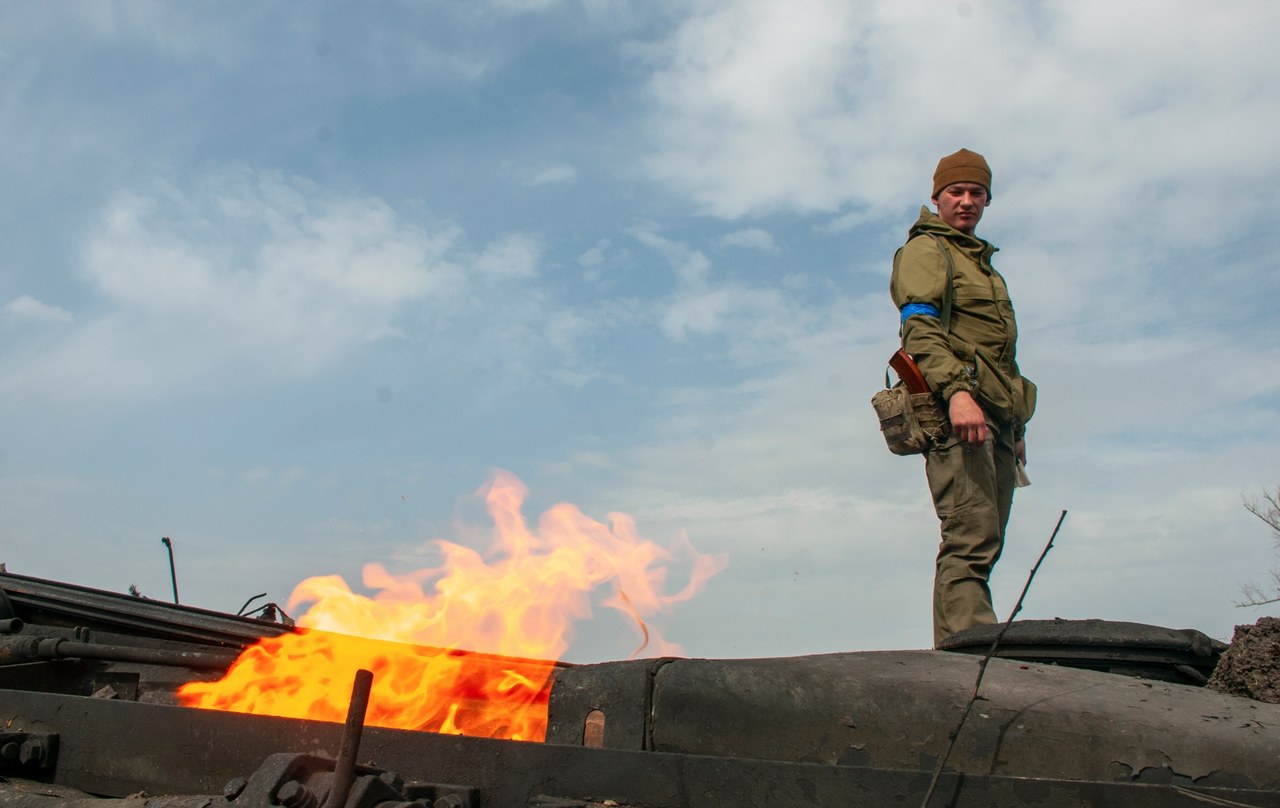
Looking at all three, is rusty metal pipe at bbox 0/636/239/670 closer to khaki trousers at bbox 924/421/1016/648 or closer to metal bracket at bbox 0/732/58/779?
metal bracket at bbox 0/732/58/779

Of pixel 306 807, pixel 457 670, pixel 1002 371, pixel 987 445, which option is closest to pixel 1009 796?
pixel 306 807

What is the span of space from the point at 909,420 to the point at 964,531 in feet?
1.57

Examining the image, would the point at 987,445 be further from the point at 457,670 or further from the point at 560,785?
the point at 560,785

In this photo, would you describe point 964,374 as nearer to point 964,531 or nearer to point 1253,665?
point 964,531

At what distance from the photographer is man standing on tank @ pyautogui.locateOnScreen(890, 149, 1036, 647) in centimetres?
412

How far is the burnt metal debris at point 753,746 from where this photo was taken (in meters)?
2.23

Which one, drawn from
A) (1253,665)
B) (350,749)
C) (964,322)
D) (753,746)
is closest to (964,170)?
(964,322)

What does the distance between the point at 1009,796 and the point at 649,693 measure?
0.87 metres

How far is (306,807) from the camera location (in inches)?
92.1

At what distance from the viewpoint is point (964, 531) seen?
13.7ft

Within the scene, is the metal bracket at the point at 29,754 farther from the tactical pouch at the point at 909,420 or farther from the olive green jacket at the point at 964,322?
the olive green jacket at the point at 964,322

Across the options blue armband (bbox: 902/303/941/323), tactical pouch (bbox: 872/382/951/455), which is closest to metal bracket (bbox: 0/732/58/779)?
tactical pouch (bbox: 872/382/951/455)

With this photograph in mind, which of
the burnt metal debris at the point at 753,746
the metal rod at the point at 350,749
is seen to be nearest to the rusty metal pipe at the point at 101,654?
the burnt metal debris at the point at 753,746

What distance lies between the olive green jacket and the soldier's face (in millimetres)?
117
